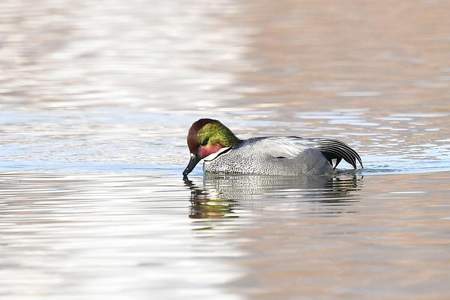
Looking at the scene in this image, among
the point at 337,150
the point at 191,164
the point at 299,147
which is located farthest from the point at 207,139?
the point at 337,150

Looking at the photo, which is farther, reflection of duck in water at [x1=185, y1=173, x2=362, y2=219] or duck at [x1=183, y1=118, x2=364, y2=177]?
duck at [x1=183, y1=118, x2=364, y2=177]

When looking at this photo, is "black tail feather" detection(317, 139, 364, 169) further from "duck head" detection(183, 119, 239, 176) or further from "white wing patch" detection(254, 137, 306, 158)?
"duck head" detection(183, 119, 239, 176)

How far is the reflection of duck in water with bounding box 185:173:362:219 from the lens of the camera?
1277 cm

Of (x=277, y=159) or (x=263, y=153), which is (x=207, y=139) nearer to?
(x=263, y=153)

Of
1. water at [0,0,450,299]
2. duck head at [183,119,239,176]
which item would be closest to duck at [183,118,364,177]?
duck head at [183,119,239,176]

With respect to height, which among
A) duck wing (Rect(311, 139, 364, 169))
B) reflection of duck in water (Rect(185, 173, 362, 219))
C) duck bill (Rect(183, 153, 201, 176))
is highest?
duck wing (Rect(311, 139, 364, 169))

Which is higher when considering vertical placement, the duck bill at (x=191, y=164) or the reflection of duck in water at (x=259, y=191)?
the duck bill at (x=191, y=164)

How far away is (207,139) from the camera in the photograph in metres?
15.3

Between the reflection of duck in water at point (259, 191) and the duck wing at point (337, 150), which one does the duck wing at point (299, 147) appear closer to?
the duck wing at point (337, 150)

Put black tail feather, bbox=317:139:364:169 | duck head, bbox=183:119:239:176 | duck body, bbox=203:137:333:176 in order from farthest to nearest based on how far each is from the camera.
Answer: duck head, bbox=183:119:239:176, black tail feather, bbox=317:139:364:169, duck body, bbox=203:137:333:176

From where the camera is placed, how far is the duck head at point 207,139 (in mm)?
15281

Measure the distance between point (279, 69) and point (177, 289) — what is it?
18609 mm

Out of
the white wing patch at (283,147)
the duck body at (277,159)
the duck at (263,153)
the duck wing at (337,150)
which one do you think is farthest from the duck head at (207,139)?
the duck wing at (337,150)

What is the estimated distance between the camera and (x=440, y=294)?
8.70 metres
